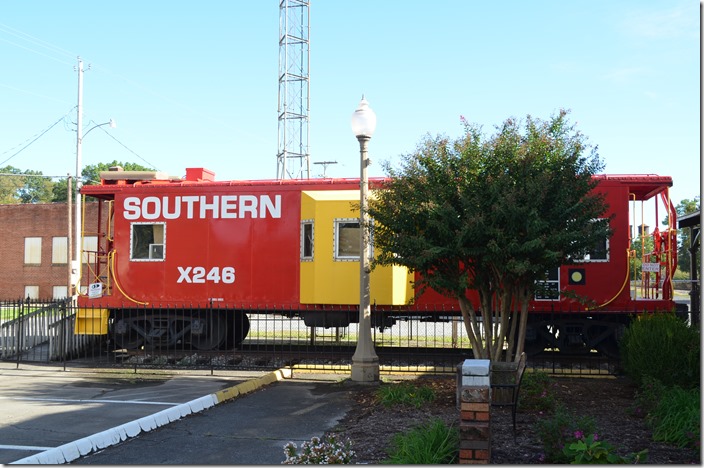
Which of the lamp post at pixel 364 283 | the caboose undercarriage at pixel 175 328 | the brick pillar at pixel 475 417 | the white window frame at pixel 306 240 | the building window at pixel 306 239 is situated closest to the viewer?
the brick pillar at pixel 475 417

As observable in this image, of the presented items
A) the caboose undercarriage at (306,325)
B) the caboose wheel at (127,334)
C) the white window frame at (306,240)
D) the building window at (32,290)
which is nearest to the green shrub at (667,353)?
the caboose undercarriage at (306,325)

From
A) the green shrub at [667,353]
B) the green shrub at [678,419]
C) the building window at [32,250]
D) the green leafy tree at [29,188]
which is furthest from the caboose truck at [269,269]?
the green leafy tree at [29,188]

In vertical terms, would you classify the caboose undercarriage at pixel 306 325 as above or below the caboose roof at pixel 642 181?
below

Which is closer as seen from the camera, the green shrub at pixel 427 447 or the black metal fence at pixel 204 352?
the green shrub at pixel 427 447

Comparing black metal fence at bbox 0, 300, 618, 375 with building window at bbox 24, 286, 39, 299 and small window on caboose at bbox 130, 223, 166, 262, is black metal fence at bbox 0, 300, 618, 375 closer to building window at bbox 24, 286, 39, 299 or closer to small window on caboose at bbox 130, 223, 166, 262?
small window on caboose at bbox 130, 223, 166, 262

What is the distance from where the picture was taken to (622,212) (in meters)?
13.0

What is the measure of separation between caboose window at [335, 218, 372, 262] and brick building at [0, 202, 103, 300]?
31.3 metres

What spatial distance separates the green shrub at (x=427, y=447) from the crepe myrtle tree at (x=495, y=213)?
274 centimetres

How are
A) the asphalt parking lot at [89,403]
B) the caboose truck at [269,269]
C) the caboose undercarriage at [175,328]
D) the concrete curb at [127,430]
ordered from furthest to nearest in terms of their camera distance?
the caboose undercarriage at [175,328], the caboose truck at [269,269], the asphalt parking lot at [89,403], the concrete curb at [127,430]

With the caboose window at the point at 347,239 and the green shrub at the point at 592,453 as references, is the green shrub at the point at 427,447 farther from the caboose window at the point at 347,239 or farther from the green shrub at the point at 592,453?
the caboose window at the point at 347,239

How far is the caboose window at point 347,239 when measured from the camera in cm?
1320

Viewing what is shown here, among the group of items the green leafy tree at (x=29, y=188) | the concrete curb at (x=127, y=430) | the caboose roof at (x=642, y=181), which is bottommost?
the concrete curb at (x=127, y=430)

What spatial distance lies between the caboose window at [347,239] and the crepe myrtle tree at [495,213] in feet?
9.94

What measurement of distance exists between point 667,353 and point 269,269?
7.85 meters
